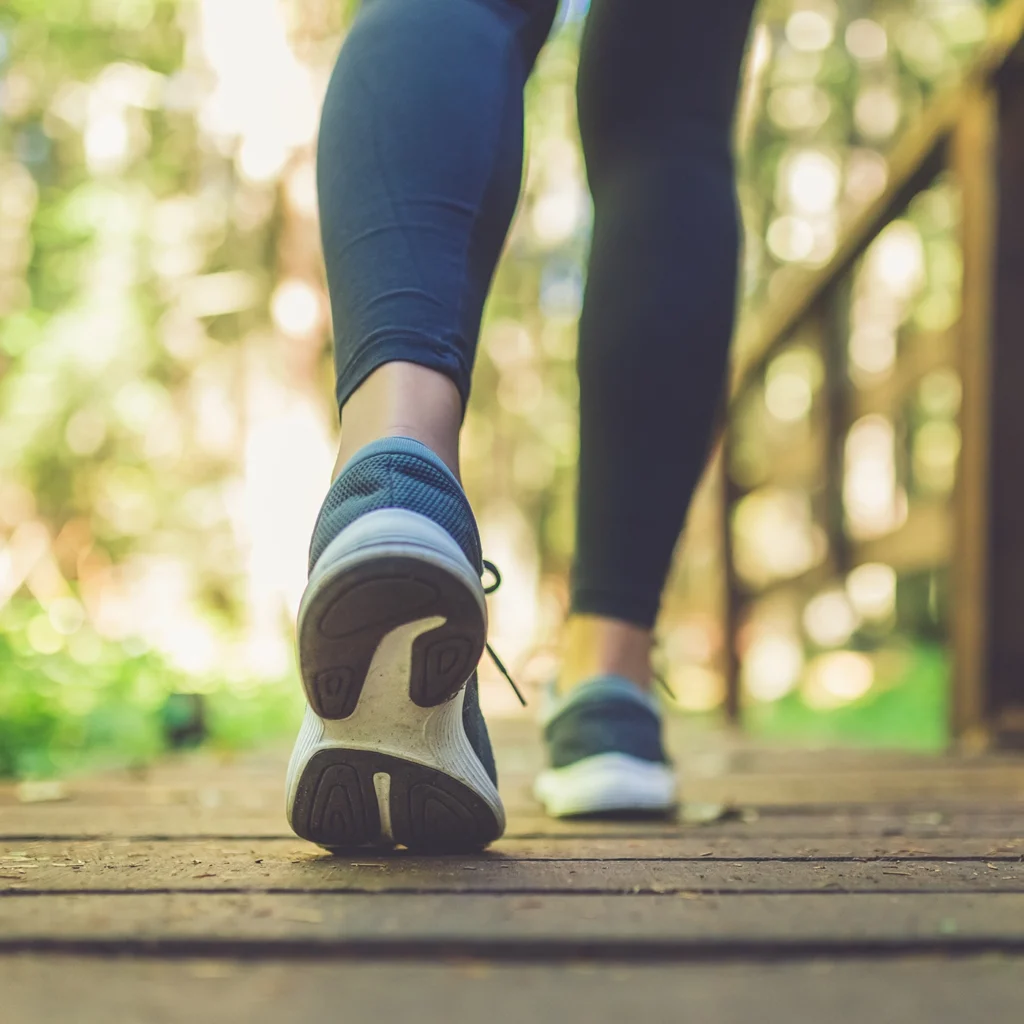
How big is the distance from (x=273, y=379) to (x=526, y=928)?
188 inches

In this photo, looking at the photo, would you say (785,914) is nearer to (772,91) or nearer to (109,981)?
(109,981)

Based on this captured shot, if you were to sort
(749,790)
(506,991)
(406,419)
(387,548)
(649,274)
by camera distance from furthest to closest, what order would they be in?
(749,790) → (649,274) → (406,419) → (387,548) → (506,991)

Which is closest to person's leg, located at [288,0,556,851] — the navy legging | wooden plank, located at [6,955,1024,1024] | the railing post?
the navy legging

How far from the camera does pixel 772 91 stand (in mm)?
9125

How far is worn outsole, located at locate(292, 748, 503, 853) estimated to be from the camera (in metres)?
0.75

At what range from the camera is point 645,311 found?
45.9 inches

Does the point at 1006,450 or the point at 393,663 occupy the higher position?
the point at 1006,450

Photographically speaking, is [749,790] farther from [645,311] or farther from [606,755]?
[645,311]

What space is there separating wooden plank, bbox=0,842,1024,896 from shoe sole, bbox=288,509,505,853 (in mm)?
26

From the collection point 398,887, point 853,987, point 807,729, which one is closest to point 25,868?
point 398,887

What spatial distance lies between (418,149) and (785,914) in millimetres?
572

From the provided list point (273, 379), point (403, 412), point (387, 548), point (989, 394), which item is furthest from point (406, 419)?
point (273, 379)

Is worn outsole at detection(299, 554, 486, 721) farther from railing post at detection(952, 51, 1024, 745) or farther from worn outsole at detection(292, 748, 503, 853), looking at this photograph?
railing post at detection(952, 51, 1024, 745)

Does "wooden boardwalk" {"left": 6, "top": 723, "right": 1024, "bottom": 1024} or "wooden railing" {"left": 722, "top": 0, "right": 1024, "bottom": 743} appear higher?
"wooden railing" {"left": 722, "top": 0, "right": 1024, "bottom": 743}
